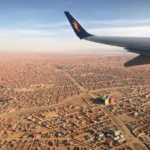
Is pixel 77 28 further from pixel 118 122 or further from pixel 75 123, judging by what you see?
pixel 118 122

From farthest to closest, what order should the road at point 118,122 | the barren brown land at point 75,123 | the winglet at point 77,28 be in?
the barren brown land at point 75,123, the road at point 118,122, the winglet at point 77,28

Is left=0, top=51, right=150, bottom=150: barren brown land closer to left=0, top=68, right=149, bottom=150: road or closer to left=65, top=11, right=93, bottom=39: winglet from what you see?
left=0, top=68, right=149, bottom=150: road

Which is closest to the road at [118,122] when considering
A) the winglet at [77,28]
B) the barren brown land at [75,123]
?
the barren brown land at [75,123]

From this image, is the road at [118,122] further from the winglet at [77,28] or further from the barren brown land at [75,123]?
the winglet at [77,28]

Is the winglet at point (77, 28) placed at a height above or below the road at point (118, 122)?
above

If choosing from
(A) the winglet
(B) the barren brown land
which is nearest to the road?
(B) the barren brown land

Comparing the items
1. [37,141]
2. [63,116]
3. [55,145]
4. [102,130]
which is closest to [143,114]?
[102,130]

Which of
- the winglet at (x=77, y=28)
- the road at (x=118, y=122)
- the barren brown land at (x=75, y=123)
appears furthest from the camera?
the barren brown land at (x=75, y=123)

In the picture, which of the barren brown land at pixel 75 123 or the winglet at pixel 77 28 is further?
the barren brown land at pixel 75 123

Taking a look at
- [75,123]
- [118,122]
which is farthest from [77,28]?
[118,122]
